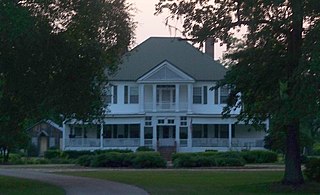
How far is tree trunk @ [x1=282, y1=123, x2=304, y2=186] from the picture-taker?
31016 mm

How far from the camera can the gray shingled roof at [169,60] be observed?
72.4m

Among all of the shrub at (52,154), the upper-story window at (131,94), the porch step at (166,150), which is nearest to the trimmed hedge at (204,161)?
the shrub at (52,154)

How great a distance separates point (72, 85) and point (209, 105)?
4099 centimetres

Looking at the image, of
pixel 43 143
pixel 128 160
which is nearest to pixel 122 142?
pixel 43 143

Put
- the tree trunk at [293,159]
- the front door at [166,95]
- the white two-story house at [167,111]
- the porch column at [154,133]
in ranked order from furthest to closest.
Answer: the front door at [166,95] < the white two-story house at [167,111] < the porch column at [154,133] < the tree trunk at [293,159]

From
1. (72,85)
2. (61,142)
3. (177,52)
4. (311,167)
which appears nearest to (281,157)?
(177,52)

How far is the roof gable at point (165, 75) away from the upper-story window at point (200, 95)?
1.90 metres

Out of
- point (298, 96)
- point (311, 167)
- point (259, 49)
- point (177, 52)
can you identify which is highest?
point (177, 52)

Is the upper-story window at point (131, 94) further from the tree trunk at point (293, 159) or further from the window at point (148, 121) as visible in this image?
the tree trunk at point (293, 159)

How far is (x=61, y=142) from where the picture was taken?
7662 centimetres

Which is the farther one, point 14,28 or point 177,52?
point 177,52

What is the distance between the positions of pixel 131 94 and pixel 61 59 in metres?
40.6

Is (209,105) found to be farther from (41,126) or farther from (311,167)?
(311,167)

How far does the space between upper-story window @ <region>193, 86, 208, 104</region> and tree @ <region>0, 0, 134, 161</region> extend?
38.6m
